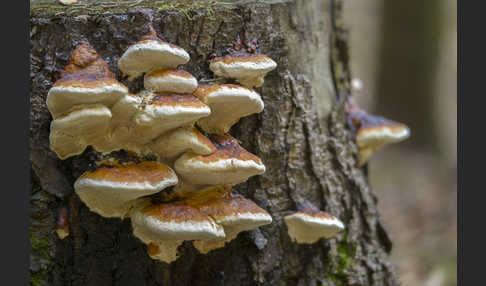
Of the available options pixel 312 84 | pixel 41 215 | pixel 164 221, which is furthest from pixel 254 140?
pixel 41 215

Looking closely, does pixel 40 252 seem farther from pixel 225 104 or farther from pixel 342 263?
pixel 342 263

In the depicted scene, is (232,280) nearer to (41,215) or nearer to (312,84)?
(41,215)

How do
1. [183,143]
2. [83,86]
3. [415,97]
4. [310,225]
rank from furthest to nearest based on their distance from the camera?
[415,97]
[310,225]
[183,143]
[83,86]

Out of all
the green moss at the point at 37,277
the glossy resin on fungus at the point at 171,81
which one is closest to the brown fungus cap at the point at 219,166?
the glossy resin on fungus at the point at 171,81

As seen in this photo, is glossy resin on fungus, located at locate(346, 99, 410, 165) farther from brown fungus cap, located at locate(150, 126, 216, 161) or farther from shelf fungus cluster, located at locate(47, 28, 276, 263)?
brown fungus cap, located at locate(150, 126, 216, 161)

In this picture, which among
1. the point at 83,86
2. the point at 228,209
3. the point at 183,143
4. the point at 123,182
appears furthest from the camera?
the point at 228,209

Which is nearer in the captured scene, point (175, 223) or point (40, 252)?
point (175, 223)

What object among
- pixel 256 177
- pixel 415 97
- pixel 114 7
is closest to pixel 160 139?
pixel 256 177
